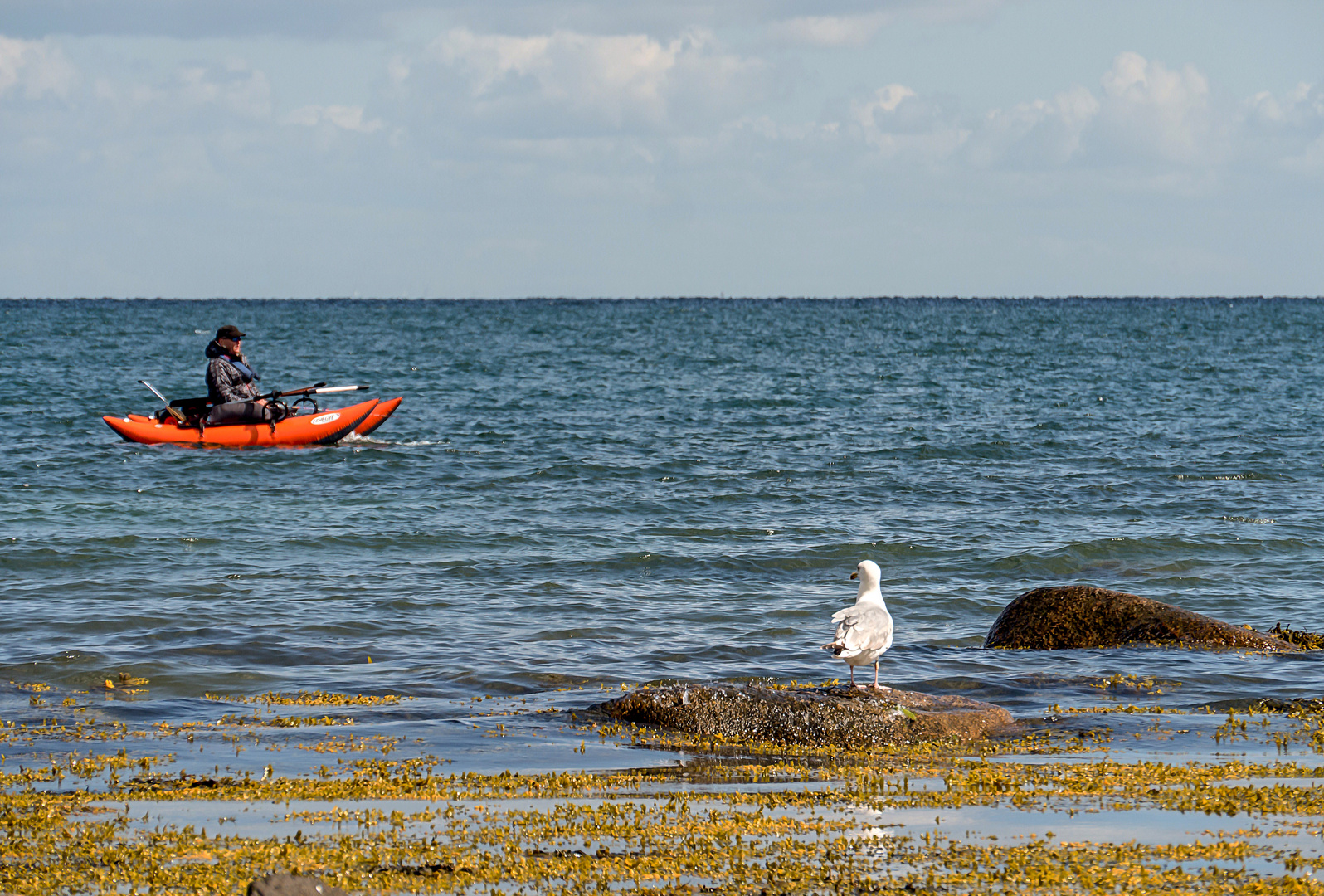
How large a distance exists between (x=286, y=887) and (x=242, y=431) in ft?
65.9

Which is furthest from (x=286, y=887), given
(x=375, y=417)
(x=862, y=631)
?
(x=375, y=417)

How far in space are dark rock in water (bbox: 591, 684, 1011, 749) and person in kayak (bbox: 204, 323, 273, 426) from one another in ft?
53.2

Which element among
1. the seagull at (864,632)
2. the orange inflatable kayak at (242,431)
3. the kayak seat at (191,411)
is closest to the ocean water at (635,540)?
the orange inflatable kayak at (242,431)

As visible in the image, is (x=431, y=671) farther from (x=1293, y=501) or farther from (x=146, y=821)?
(x=1293, y=501)

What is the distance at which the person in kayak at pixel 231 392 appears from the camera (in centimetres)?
2269

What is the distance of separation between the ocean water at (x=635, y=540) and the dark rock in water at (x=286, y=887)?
117 inches

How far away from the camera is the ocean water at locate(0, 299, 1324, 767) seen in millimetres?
10203

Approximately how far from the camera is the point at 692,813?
Result: 6.12m

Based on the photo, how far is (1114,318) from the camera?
114 meters

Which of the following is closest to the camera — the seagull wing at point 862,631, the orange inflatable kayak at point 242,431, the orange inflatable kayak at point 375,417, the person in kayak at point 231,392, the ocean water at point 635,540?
the seagull wing at point 862,631

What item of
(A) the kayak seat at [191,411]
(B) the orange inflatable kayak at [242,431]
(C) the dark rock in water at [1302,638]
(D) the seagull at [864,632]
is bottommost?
(C) the dark rock in water at [1302,638]

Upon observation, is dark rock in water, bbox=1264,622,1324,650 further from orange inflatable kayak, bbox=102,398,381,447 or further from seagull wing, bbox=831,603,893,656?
orange inflatable kayak, bbox=102,398,381,447

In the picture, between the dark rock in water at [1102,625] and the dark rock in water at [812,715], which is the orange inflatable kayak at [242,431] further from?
the dark rock in water at [812,715]

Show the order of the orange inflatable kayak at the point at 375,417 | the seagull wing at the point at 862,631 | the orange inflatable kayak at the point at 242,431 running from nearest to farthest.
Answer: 1. the seagull wing at the point at 862,631
2. the orange inflatable kayak at the point at 242,431
3. the orange inflatable kayak at the point at 375,417
